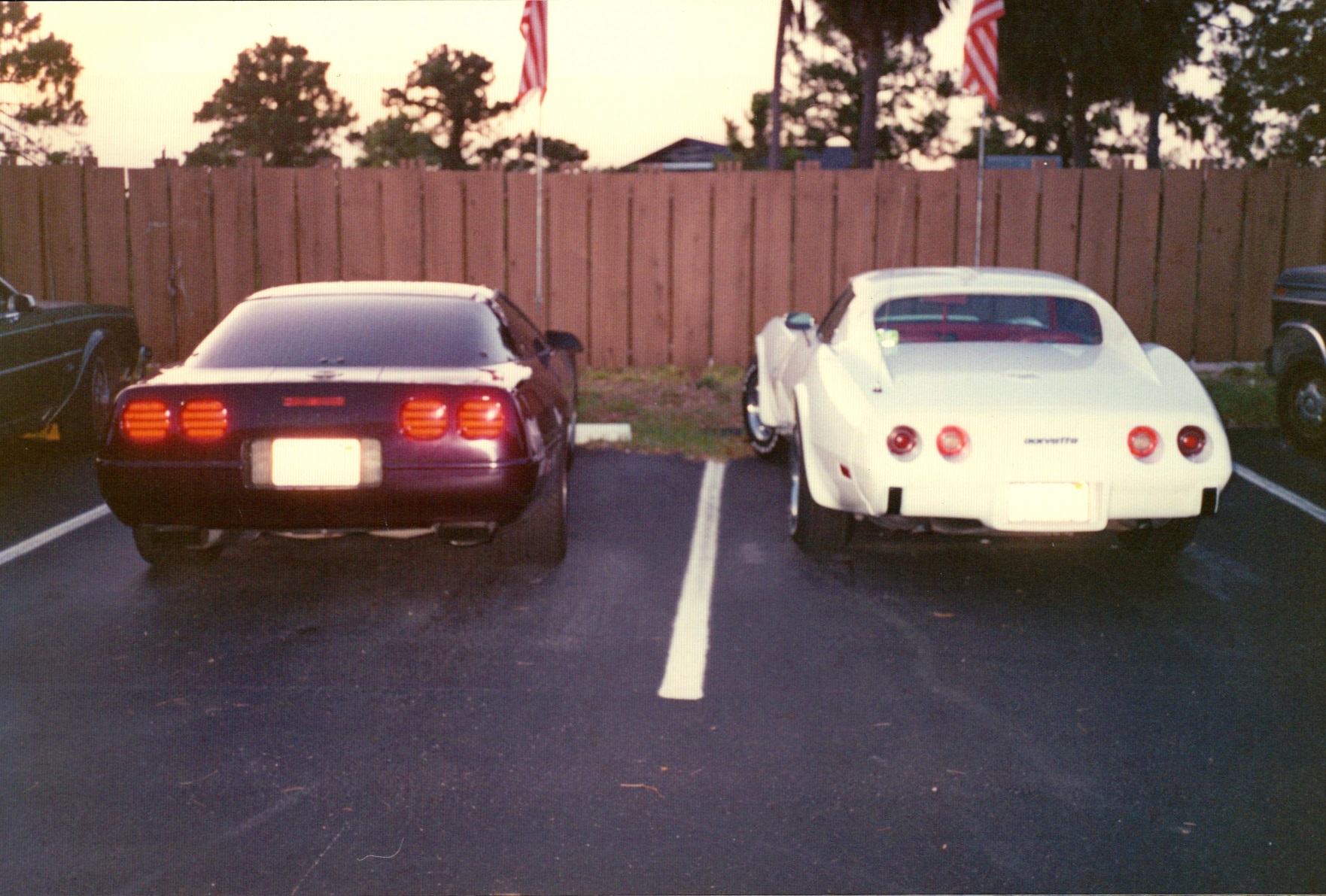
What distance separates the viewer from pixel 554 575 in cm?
620

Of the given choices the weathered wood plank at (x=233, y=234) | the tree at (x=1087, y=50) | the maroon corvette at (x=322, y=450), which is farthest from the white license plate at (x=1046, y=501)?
the tree at (x=1087, y=50)

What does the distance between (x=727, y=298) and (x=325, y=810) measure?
10.9 m

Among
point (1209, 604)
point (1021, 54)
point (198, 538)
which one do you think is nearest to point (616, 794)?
point (198, 538)

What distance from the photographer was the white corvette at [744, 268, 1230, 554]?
17.8 ft

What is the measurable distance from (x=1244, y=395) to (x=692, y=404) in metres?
5.01

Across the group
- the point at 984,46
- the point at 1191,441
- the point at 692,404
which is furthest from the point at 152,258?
the point at 1191,441

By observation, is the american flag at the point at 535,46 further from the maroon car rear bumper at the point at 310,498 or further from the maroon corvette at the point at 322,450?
the maroon car rear bumper at the point at 310,498

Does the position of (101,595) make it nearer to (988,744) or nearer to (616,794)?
(616,794)

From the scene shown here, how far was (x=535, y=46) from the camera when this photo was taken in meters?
11.8

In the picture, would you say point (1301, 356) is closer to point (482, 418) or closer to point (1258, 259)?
point (1258, 259)

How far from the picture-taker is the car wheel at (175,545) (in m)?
5.64

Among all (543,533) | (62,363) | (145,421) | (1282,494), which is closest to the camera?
(145,421)

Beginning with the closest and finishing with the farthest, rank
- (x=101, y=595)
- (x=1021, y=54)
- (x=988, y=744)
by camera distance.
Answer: (x=988, y=744), (x=101, y=595), (x=1021, y=54)

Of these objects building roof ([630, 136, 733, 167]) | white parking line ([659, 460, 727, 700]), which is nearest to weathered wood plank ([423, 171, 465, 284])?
white parking line ([659, 460, 727, 700])
